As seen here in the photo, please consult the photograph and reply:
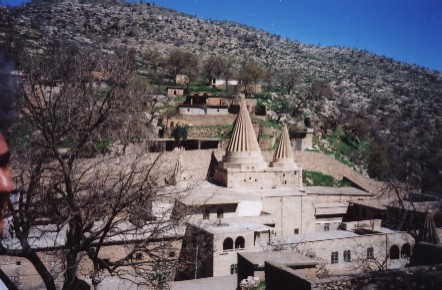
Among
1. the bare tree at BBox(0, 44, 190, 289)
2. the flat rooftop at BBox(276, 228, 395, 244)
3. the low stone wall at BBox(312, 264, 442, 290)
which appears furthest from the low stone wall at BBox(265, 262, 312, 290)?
the flat rooftop at BBox(276, 228, 395, 244)

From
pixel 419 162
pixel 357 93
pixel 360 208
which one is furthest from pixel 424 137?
pixel 360 208

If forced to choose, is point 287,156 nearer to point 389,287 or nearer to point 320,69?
point 389,287

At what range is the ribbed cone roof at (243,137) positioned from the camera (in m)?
29.7

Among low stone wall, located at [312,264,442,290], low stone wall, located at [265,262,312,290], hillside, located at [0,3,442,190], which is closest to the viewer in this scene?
low stone wall, located at [312,264,442,290]

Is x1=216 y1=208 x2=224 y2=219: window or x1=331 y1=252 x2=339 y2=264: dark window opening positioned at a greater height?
x1=216 y1=208 x2=224 y2=219: window

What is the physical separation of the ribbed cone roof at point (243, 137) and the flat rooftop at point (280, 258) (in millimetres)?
17696

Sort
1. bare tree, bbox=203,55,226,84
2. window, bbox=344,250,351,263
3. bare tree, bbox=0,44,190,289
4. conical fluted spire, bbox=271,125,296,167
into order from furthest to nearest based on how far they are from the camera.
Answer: bare tree, bbox=203,55,226,84
conical fluted spire, bbox=271,125,296,167
window, bbox=344,250,351,263
bare tree, bbox=0,44,190,289

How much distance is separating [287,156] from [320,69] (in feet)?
237

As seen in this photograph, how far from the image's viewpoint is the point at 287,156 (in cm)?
3159

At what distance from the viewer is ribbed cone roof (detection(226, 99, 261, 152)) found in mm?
29703

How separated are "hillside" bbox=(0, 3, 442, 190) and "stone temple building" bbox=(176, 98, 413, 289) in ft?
58.4

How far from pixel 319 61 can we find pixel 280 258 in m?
102

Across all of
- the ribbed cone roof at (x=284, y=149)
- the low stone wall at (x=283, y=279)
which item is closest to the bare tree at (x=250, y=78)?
the ribbed cone roof at (x=284, y=149)

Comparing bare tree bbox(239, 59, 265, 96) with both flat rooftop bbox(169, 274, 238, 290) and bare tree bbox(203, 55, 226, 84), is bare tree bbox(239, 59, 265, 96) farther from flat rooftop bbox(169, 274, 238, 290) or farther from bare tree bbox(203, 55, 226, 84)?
flat rooftop bbox(169, 274, 238, 290)
